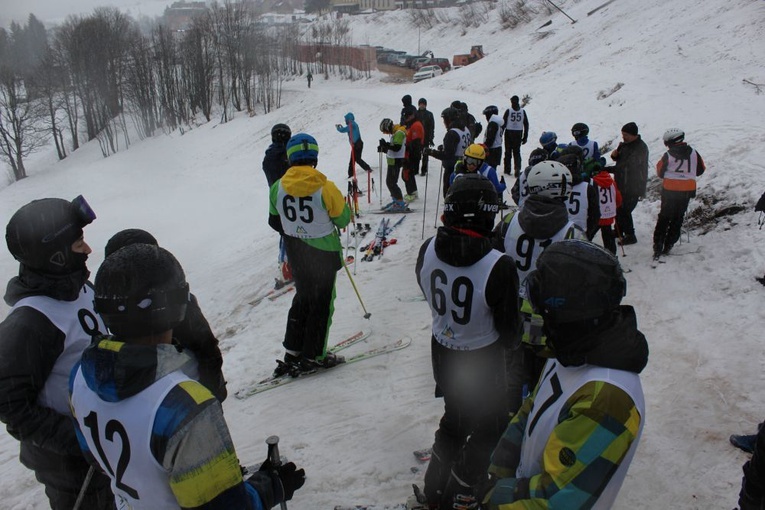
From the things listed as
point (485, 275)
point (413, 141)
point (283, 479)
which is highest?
point (485, 275)

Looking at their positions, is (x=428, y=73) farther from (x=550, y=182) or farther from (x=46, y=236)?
(x=46, y=236)

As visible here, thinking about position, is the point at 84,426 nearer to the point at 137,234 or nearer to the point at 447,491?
the point at 137,234

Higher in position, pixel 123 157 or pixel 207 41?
pixel 207 41

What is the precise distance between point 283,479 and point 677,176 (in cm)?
723

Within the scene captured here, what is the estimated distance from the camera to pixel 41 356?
245 cm

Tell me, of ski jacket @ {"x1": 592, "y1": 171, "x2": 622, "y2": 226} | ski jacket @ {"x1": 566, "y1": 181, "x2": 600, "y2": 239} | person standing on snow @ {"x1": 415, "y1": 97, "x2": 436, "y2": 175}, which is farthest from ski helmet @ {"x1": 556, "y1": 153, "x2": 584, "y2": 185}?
person standing on snow @ {"x1": 415, "y1": 97, "x2": 436, "y2": 175}

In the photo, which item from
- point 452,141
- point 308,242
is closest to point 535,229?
point 308,242

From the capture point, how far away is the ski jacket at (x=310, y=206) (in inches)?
195

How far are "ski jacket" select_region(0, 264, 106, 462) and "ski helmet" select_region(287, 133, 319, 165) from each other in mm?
2679

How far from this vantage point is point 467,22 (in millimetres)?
57656

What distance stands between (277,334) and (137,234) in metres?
3.88

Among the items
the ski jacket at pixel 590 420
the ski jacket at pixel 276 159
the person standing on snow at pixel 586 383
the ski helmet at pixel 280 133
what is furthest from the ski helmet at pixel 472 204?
the ski jacket at pixel 276 159

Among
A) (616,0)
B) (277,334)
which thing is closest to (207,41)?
(616,0)

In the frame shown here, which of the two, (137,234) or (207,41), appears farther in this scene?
(207,41)
